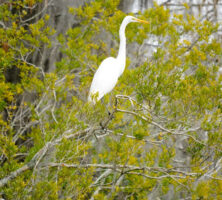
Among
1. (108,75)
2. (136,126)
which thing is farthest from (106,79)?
(136,126)

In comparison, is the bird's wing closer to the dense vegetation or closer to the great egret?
the great egret

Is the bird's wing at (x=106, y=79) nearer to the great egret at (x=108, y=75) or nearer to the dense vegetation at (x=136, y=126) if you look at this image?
the great egret at (x=108, y=75)

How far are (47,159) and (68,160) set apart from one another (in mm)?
251

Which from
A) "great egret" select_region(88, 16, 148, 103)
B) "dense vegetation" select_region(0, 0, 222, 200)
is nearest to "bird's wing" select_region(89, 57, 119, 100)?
"great egret" select_region(88, 16, 148, 103)

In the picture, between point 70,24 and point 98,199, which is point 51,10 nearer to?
point 70,24

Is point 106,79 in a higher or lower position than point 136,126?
higher

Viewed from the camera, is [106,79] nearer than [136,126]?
No

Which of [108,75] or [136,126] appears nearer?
[136,126]

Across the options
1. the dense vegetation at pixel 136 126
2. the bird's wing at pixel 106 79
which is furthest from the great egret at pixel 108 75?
the dense vegetation at pixel 136 126

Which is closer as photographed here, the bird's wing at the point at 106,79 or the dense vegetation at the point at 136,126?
the dense vegetation at the point at 136,126

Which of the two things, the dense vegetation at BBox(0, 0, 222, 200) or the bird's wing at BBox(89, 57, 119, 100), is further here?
the bird's wing at BBox(89, 57, 119, 100)

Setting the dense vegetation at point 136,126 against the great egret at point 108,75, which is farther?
the great egret at point 108,75

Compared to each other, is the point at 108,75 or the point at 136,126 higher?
the point at 108,75

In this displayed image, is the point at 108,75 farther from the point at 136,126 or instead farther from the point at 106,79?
the point at 136,126
